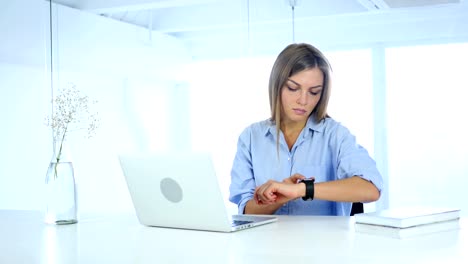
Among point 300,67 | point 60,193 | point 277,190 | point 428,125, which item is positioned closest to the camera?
point 277,190

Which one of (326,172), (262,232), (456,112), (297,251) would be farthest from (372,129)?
(297,251)

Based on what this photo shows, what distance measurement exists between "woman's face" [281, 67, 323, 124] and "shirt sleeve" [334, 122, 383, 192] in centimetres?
15

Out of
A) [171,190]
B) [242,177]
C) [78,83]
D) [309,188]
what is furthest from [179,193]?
[78,83]

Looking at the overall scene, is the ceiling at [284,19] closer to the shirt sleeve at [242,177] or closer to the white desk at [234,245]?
the shirt sleeve at [242,177]

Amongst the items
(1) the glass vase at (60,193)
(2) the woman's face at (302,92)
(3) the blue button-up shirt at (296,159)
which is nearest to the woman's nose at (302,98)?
(2) the woman's face at (302,92)

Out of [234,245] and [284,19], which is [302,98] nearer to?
[234,245]

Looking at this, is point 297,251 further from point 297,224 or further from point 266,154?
point 266,154

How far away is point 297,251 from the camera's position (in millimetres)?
1505

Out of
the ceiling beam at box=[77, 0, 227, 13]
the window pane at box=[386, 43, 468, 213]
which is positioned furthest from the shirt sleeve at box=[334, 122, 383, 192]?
the ceiling beam at box=[77, 0, 227, 13]

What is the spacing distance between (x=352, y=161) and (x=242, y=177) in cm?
47

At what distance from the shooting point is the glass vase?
216 cm

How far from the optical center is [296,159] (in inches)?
100.0

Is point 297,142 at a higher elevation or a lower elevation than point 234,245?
higher

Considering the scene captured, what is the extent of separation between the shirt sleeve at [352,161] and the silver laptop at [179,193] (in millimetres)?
400
